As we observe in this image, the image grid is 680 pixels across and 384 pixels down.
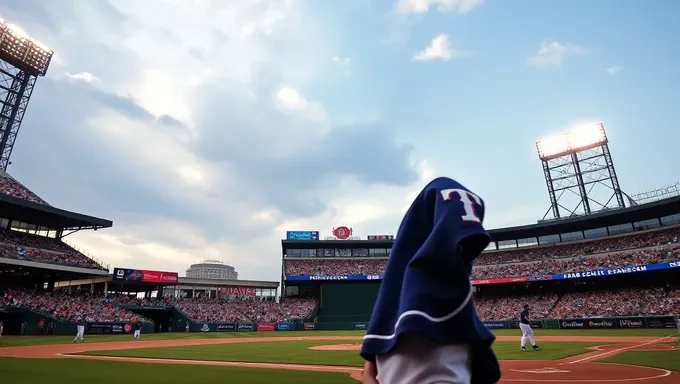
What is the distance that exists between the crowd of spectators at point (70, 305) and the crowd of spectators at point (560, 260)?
23.7m

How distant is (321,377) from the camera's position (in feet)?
37.2

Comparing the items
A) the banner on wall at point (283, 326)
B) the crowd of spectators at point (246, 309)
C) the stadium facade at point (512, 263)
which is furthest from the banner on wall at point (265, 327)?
the stadium facade at point (512, 263)

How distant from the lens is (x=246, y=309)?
5397 cm

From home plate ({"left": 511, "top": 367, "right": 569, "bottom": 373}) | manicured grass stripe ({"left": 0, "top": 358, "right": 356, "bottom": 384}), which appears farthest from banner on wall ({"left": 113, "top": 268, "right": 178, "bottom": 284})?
home plate ({"left": 511, "top": 367, "right": 569, "bottom": 373})

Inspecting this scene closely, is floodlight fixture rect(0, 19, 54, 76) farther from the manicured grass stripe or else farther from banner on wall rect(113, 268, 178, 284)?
the manicured grass stripe

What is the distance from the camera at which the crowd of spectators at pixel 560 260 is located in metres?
41.9

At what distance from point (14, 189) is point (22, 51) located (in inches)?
586

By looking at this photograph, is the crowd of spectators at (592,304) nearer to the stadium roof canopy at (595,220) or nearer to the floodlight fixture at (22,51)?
the stadium roof canopy at (595,220)

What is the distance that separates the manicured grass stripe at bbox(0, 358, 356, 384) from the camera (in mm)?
10203

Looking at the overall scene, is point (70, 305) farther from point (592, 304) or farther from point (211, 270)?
point (211, 270)

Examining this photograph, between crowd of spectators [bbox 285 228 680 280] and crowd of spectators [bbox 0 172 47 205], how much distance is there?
32.5 m

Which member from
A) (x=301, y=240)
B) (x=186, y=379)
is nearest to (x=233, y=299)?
(x=301, y=240)

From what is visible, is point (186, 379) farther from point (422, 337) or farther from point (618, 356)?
point (618, 356)

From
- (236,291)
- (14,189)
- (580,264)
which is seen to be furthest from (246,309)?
(580,264)
